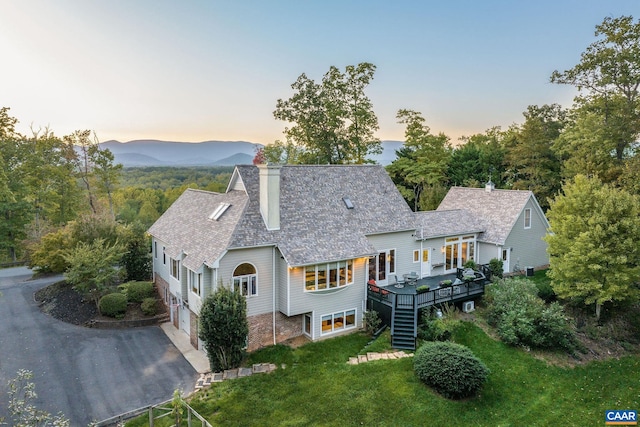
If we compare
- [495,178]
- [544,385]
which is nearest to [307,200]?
[544,385]

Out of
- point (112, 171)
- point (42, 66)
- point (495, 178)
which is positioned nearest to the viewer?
point (42, 66)

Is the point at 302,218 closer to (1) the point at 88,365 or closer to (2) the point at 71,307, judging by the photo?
(1) the point at 88,365

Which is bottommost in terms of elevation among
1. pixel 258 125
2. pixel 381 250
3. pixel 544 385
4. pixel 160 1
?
pixel 544 385

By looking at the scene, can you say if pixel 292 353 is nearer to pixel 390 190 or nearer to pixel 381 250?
pixel 381 250

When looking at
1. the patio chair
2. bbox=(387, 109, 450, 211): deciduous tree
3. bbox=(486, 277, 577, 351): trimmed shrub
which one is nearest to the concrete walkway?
the patio chair

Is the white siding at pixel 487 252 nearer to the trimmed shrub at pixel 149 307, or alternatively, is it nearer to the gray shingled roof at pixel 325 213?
the gray shingled roof at pixel 325 213

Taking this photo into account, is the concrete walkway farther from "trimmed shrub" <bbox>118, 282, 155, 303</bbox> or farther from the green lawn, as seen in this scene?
"trimmed shrub" <bbox>118, 282, 155, 303</bbox>
